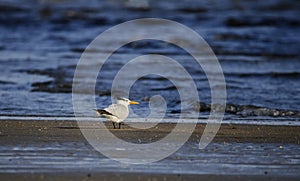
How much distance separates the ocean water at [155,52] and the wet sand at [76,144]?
1089 millimetres

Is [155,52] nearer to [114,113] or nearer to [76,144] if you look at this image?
[114,113]

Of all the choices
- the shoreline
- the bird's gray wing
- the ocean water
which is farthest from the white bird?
the ocean water

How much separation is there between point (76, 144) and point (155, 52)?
37.4ft

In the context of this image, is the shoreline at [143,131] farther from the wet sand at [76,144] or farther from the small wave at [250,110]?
the small wave at [250,110]

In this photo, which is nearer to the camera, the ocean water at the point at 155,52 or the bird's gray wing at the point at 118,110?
the bird's gray wing at the point at 118,110

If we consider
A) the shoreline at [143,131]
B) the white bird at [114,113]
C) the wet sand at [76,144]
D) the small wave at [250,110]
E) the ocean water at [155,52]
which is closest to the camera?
the wet sand at [76,144]

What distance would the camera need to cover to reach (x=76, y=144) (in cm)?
737

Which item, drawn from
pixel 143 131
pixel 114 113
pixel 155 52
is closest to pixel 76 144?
pixel 114 113

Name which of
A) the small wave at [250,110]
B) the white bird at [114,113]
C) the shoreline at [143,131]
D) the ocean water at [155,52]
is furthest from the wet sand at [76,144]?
the small wave at [250,110]

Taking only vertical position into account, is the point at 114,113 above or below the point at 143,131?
above

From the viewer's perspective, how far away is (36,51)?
1845 centimetres

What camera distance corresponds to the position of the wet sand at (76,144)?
6.04 metres

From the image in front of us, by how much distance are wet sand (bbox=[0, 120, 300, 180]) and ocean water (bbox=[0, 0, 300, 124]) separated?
42.9 inches

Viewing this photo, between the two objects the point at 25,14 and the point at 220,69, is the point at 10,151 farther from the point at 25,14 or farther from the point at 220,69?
the point at 25,14
